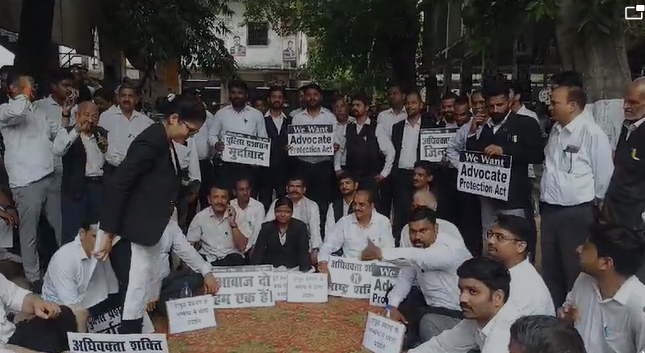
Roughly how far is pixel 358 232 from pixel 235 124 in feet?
6.70

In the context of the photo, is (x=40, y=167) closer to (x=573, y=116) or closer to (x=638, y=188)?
(x=573, y=116)

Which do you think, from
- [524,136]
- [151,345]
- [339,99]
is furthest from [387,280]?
[339,99]

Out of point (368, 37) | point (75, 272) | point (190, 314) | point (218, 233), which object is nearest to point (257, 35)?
point (368, 37)

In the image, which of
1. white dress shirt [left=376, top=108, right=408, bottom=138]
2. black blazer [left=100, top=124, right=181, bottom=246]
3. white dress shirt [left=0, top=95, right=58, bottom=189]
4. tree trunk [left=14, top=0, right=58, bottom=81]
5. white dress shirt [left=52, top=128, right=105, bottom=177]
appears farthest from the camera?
tree trunk [left=14, top=0, right=58, bottom=81]

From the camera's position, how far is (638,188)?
4758 mm

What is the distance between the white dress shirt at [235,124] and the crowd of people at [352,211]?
0.01 metres

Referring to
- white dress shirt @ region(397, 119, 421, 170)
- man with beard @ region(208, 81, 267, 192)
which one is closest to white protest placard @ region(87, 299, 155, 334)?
man with beard @ region(208, 81, 267, 192)

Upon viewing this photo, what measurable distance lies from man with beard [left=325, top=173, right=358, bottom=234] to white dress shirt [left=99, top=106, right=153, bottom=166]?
1865mm

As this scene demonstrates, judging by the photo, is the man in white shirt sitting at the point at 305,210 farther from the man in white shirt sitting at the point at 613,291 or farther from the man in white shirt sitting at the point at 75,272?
the man in white shirt sitting at the point at 613,291

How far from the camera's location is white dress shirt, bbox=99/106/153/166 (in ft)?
22.3

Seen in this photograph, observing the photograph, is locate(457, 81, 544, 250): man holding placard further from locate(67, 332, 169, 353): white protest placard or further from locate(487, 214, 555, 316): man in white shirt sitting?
locate(67, 332, 169, 353): white protest placard

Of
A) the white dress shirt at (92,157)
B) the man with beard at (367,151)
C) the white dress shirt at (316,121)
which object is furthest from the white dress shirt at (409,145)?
the white dress shirt at (92,157)

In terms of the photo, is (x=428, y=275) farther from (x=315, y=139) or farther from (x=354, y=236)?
(x=315, y=139)

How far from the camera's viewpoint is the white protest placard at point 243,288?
19.6 feet
